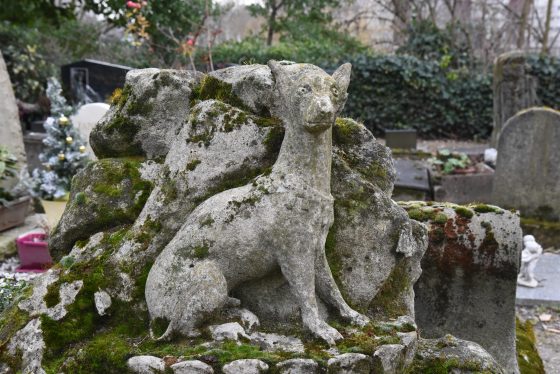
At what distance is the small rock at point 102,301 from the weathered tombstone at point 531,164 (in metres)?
7.34

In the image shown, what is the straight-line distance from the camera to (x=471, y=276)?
4539 mm

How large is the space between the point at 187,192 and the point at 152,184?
1.20 ft

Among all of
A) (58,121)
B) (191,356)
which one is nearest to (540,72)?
(58,121)

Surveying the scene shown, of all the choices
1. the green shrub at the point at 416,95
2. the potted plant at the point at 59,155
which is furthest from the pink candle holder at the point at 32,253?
the green shrub at the point at 416,95

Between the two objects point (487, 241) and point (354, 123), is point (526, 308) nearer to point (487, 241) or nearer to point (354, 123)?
point (487, 241)

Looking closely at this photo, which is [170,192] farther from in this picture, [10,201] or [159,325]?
[10,201]

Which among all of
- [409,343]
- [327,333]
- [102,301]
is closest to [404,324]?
[409,343]

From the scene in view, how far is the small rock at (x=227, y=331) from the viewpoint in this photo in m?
2.68

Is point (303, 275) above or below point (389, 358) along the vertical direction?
above

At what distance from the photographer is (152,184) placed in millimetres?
3314

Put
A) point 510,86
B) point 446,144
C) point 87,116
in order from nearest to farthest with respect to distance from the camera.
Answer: point 87,116
point 510,86
point 446,144

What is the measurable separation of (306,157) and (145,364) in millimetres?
1081

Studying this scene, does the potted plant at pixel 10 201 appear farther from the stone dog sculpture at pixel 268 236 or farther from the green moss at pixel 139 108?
the stone dog sculpture at pixel 268 236

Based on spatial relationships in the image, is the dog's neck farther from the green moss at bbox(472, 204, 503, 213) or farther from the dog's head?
the green moss at bbox(472, 204, 503, 213)
